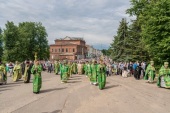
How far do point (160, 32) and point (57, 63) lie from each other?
605 inches

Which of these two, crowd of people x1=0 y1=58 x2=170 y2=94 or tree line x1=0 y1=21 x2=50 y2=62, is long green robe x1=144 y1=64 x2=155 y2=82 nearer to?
crowd of people x1=0 y1=58 x2=170 y2=94

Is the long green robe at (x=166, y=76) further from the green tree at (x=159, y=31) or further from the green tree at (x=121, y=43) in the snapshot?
the green tree at (x=121, y=43)

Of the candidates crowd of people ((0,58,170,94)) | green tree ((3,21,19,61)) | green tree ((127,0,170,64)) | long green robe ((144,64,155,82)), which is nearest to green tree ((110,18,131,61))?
crowd of people ((0,58,170,94))

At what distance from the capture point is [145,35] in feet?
92.4

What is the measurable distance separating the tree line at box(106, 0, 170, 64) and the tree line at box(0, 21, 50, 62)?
30.5 m

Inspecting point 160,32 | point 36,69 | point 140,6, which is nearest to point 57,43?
point 140,6

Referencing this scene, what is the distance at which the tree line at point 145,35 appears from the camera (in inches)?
997

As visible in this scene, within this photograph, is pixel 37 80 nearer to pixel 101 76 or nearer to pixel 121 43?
pixel 101 76

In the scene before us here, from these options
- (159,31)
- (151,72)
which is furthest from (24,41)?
(151,72)

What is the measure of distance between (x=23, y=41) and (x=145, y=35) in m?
52.5

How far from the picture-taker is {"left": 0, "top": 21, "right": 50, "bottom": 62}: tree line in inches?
2795

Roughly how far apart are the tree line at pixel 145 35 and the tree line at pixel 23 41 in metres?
30.5

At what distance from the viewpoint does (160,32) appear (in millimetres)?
25766

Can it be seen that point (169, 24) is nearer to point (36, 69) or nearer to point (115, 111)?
point (36, 69)
